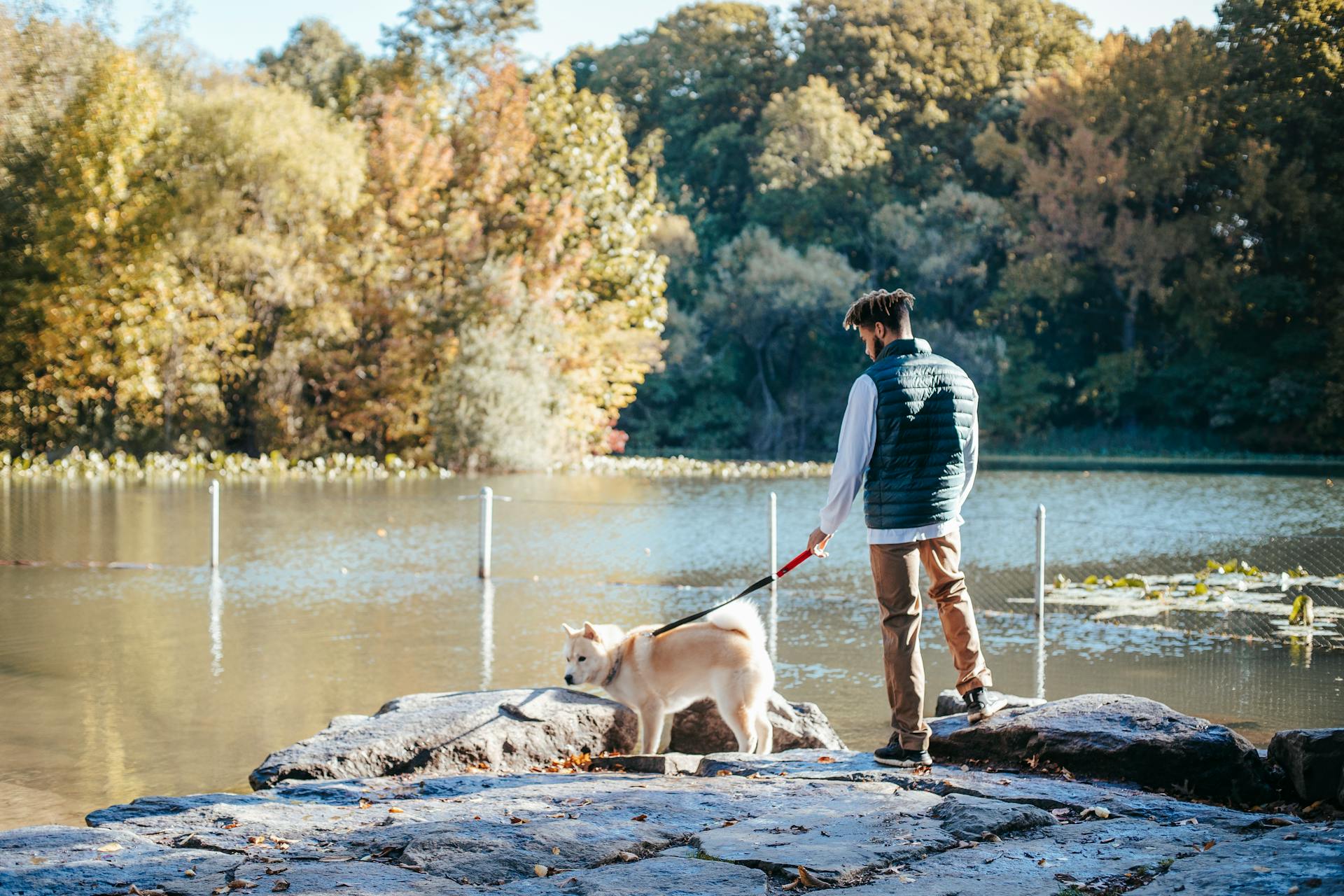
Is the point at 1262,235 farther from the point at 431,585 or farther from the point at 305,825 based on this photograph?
the point at 305,825

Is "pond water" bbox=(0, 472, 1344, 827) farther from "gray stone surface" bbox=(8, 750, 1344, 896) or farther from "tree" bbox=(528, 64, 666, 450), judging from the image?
"tree" bbox=(528, 64, 666, 450)

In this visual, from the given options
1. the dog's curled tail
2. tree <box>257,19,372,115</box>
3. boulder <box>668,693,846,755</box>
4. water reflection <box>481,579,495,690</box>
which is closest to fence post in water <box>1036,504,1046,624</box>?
boulder <box>668,693,846,755</box>

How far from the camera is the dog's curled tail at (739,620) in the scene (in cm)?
686

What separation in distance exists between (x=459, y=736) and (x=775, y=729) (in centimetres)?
169

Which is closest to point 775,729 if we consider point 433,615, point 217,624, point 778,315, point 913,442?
point 913,442

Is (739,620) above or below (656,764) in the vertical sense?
above

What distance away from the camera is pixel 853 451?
5.88 m

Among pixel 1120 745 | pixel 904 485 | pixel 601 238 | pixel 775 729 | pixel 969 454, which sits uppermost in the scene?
pixel 601 238

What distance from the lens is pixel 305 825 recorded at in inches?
202

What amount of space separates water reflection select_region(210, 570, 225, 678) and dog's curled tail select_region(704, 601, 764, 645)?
14.8 feet

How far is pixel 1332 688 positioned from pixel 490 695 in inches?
224

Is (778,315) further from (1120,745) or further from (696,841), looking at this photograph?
(696,841)

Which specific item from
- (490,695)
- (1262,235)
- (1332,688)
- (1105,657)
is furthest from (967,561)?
(1262,235)

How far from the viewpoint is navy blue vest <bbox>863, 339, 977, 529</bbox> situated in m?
5.85
